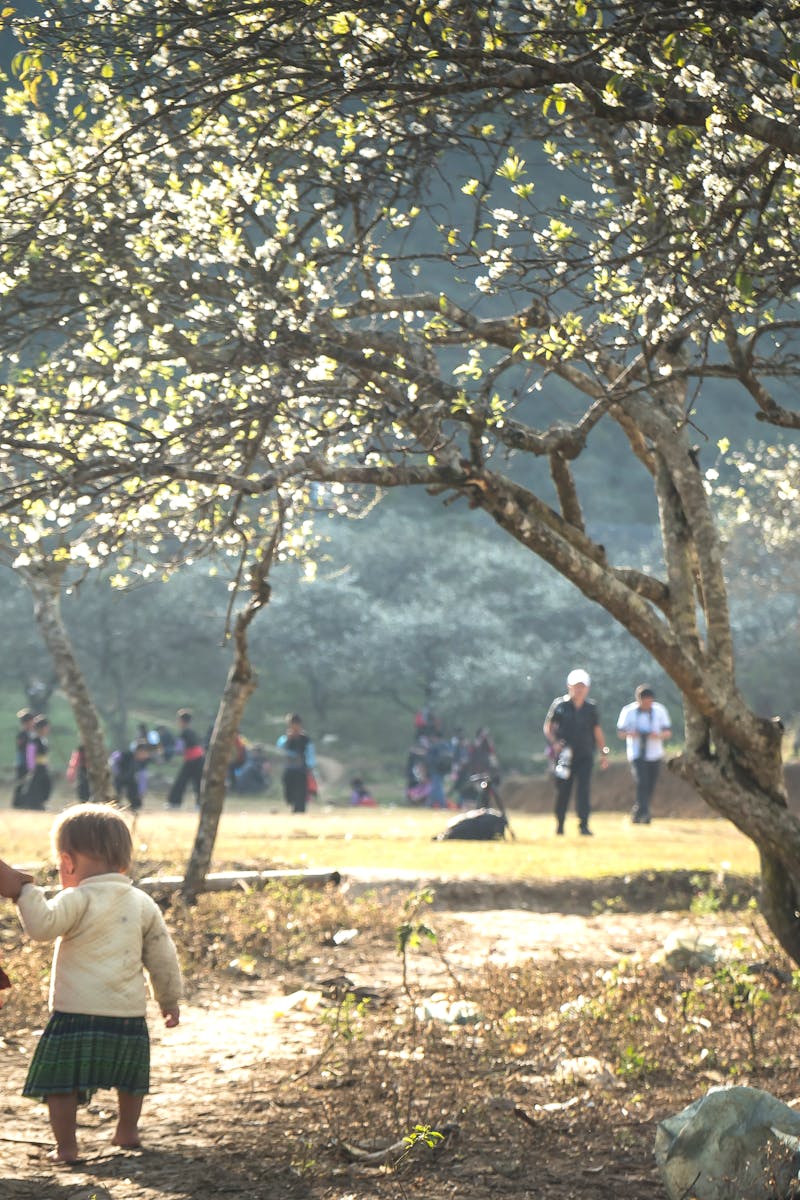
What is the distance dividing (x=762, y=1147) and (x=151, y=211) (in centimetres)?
563

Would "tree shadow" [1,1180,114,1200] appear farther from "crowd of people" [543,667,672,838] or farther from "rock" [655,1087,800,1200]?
"crowd of people" [543,667,672,838]

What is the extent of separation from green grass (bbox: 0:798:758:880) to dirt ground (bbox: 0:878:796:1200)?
5063 millimetres

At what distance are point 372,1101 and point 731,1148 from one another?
6.81 ft

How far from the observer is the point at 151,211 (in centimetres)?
810

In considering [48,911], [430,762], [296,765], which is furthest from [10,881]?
[430,762]

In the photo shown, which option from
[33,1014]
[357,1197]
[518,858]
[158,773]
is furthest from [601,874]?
[158,773]

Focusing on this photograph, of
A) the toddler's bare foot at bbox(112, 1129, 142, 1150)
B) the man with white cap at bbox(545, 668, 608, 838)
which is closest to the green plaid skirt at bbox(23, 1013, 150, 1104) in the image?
the toddler's bare foot at bbox(112, 1129, 142, 1150)

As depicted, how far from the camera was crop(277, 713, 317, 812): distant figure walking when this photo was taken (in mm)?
29625

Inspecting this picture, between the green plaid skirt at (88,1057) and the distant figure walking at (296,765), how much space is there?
23542mm

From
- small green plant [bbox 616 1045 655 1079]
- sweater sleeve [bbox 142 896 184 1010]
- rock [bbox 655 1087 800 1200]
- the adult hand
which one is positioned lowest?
small green plant [bbox 616 1045 655 1079]

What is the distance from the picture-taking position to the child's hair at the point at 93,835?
235 inches

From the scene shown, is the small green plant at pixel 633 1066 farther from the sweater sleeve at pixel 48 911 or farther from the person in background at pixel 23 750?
the person in background at pixel 23 750

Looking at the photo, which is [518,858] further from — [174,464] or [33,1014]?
[174,464]

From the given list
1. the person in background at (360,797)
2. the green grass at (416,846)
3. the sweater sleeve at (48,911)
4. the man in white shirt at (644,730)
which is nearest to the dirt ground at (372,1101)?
the sweater sleeve at (48,911)
